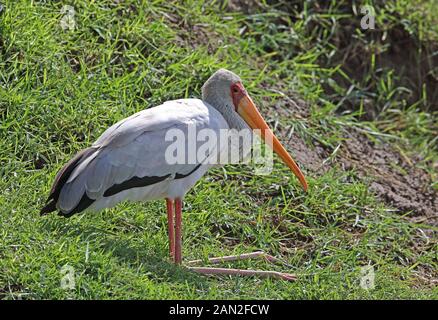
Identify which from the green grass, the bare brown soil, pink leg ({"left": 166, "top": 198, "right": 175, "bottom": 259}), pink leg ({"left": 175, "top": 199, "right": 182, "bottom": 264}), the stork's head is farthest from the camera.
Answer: the bare brown soil

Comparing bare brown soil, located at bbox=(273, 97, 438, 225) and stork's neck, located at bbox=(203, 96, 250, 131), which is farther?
bare brown soil, located at bbox=(273, 97, 438, 225)

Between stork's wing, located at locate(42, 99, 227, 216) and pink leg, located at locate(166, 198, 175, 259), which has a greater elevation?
stork's wing, located at locate(42, 99, 227, 216)

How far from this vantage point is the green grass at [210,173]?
215 inches

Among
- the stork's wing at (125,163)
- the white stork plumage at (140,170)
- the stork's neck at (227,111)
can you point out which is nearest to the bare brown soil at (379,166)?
the stork's neck at (227,111)

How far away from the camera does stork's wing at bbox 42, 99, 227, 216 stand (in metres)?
5.54

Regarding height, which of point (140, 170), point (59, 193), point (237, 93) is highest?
point (237, 93)

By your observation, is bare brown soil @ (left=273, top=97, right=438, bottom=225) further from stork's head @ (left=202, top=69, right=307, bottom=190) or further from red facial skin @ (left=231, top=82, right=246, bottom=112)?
red facial skin @ (left=231, top=82, right=246, bottom=112)

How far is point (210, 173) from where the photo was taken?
682cm

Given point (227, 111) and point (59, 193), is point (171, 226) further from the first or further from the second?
point (227, 111)

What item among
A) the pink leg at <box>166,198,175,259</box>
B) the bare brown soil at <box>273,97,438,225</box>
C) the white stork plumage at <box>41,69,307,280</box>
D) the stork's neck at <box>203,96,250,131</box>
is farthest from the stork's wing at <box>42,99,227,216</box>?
the bare brown soil at <box>273,97,438,225</box>

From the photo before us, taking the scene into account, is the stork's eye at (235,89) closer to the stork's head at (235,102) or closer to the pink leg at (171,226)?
the stork's head at (235,102)

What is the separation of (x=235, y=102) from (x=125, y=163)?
99 centimetres

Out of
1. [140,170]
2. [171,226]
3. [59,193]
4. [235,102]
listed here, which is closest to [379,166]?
[235,102]

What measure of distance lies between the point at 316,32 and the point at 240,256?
3093mm
